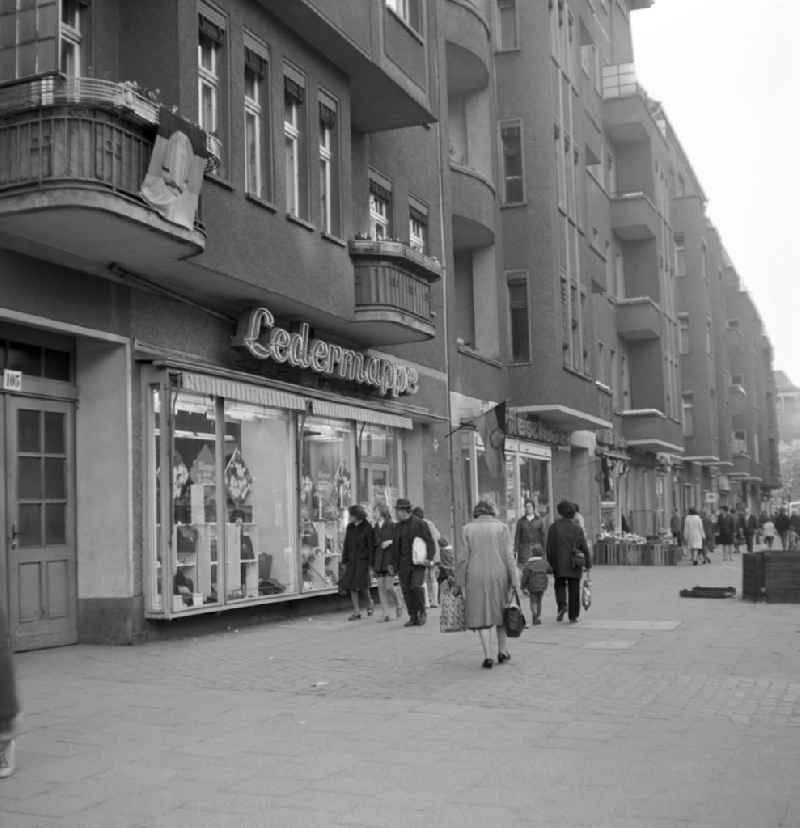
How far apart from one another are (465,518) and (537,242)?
314 inches

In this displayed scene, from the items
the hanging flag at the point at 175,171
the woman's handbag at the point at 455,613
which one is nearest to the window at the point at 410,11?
the hanging flag at the point at 175,171

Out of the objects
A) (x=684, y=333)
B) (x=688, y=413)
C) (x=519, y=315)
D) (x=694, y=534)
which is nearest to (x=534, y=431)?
(x=519, y=315)

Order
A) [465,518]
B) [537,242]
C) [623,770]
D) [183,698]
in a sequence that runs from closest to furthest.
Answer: [623,770]
[183,698]
[465,518]
[537,242]

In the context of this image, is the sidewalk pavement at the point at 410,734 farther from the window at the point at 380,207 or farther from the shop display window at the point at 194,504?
the window at the point at 380,207

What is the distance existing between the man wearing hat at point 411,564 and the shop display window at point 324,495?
6.28 ft

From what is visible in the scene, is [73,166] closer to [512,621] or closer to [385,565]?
[512,621]

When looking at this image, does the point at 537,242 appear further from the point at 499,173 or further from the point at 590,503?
the point at 590,503

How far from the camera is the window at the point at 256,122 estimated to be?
1622 cm

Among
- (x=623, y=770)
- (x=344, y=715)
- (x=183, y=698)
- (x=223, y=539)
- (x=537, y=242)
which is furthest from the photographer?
(x=537, y=242)

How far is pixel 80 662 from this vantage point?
41.0 feet

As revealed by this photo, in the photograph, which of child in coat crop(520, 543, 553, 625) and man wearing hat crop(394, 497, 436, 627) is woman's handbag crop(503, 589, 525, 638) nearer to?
man wearing hat crop(394, 497, 436, 627)

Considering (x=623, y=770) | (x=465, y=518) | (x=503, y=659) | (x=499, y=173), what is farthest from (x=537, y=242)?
(x=623, y=770)

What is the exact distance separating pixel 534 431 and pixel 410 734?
75.5 ft

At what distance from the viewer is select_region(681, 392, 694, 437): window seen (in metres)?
54.2
